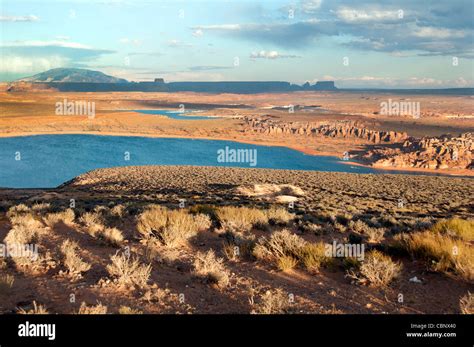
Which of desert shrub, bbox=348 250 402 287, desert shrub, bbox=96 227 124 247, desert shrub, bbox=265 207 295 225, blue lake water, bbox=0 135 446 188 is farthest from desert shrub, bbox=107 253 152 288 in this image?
blue lake water, bbox=0 135 446 188

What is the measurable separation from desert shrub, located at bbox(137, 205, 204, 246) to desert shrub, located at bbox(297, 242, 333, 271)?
8.19 feet

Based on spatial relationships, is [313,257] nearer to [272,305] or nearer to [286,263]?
[286,263]

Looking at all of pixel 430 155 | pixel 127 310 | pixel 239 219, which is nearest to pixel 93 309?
pixel 127 310

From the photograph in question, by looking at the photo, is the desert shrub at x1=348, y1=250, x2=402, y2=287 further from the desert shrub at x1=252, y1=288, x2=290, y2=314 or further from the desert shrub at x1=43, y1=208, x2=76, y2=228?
the desert shrub at x1=43, y1=208, x2=76, y2=228

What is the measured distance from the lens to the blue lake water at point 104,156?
49.8 metres

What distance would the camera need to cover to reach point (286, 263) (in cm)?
657

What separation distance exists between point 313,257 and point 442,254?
214 cm

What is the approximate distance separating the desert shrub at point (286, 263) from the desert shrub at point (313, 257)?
19 cm

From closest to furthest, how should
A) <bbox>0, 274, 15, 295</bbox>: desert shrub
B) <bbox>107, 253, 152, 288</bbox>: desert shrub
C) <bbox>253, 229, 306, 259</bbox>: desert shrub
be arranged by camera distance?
<bbox>0, 274, 15, 295</bbox>: desert shrub → <bbox>107, 253, 152, 288</bbox>: desert shrub → <bbox>253, 229, 306, 259</bbox>: desert shrub

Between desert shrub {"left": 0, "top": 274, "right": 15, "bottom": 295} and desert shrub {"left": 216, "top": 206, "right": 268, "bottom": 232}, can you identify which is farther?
desert shrub {"left": 216, "top": 206, "right": 268, "bottom": 232}

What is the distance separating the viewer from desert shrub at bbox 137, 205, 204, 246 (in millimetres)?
8023

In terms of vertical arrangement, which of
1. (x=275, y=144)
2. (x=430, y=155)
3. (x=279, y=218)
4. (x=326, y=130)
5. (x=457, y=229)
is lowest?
(x=430, y=155)
